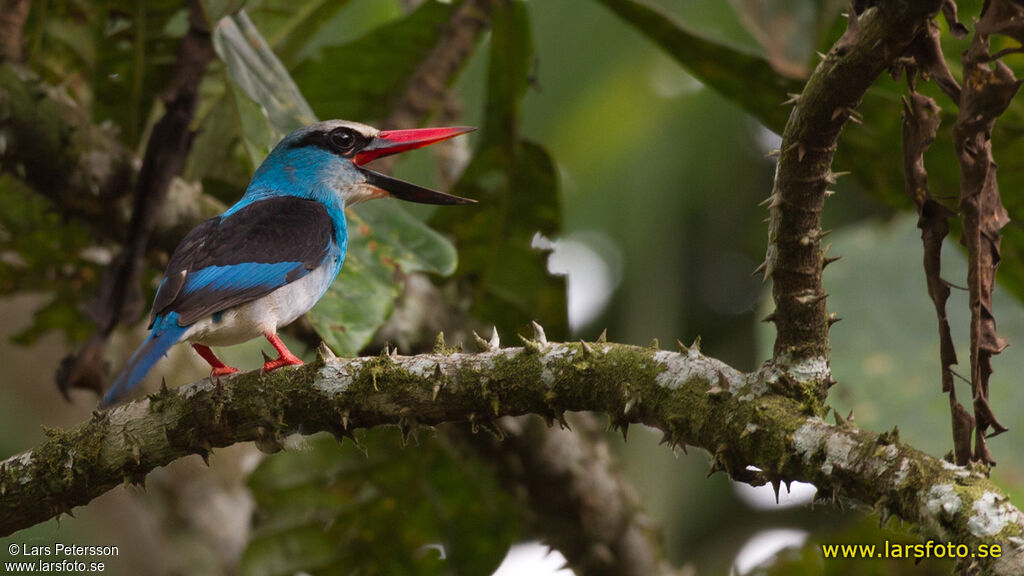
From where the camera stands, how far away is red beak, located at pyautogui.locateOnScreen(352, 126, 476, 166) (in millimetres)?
3629

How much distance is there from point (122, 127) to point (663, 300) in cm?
280

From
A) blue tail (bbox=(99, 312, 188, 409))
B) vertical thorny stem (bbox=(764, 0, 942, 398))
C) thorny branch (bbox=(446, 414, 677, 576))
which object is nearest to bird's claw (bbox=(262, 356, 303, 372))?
blue tail (bbox=(99, 312, 188, 409))

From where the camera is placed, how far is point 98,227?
3.92 metres

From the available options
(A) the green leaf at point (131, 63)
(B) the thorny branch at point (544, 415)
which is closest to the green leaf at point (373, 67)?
(A) the green leaf at point (131, 63)

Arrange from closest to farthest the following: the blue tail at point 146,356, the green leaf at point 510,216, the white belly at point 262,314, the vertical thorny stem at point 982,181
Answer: the vertical thorny stem at point 982,181, the blue tail at point 146,356, the white belly at point 262,314, the green leaf at point 510,216

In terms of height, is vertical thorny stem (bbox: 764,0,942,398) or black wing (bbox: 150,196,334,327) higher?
black wing (bbox: 150,196,334,327)

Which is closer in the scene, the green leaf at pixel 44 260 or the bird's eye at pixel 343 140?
the bird's eye at pixel 343 140

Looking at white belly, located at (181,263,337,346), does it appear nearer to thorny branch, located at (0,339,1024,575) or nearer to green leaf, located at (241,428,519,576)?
thorny branch, located at (0,339,1024,575)

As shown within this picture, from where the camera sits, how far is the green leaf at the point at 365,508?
4.44 m

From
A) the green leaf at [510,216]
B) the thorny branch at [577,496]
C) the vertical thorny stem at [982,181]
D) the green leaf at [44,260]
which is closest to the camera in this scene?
the vertical thorny stem at [982,181]

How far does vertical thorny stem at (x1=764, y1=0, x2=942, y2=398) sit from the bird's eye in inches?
86.1

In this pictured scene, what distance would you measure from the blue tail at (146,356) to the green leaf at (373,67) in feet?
6.56

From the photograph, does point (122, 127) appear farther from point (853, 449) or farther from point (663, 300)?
point (853, 449)

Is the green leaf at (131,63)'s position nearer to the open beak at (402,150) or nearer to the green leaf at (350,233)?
the green leaf at (350,233)
